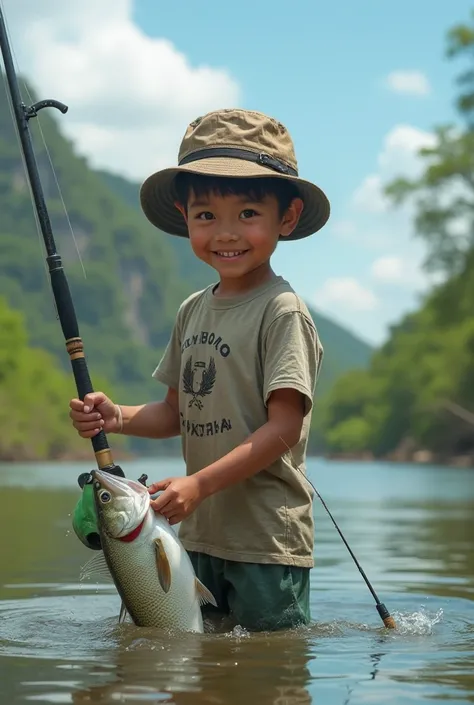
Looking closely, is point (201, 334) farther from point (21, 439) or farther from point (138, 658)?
point (21, 439)

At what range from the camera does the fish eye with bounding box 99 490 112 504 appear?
12.7 feet

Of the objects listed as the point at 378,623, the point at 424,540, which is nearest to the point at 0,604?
the point at 378,623

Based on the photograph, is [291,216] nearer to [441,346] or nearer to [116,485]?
[116,485]

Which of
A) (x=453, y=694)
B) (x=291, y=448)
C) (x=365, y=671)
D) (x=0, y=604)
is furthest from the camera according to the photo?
(x=0, y=604)

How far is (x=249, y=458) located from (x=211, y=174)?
94cm

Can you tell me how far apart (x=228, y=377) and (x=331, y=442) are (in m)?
108

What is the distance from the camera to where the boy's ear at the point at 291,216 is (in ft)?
14.9

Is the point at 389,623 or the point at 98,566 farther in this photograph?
the point at 389,623

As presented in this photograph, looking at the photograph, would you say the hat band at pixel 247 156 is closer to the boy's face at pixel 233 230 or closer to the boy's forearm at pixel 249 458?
the boy's face at pixel 233 230

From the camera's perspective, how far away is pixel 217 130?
4.45 meters

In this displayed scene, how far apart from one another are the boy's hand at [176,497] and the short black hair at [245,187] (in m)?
→ 1.00

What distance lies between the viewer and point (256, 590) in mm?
4258

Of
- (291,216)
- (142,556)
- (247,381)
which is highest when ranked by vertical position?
(291,216)

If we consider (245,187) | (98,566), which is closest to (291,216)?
(245,187)
